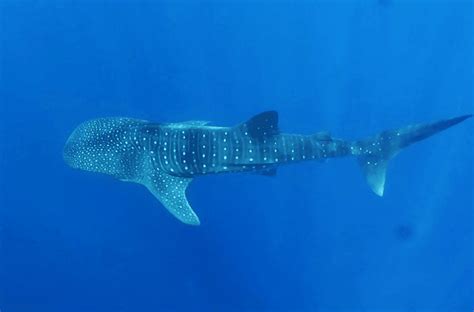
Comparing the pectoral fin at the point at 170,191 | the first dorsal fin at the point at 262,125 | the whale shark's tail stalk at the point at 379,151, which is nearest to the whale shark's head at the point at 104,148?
the pectoral fin at the point at 170,191

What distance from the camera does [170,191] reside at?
216 inches

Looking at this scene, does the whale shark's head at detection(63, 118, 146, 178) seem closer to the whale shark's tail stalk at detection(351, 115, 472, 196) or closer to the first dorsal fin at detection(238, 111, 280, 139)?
the first dorsal fin at detection(238, 111, 280, 139)

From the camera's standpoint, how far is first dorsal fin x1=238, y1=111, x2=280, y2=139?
17.3ft

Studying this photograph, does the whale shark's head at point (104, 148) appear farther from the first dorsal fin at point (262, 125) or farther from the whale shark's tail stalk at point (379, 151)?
the whale shark's tail stalk at point (379, 151)

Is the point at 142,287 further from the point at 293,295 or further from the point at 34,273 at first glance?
the point at 293,295

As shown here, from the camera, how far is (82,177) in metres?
8.51

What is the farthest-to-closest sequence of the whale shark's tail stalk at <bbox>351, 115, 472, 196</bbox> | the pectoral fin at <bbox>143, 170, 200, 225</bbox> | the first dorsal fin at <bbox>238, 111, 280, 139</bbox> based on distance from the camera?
1. the whale shark's tail stalk at <bbox>351, 115, 472, 196</bbox>
2. the pectoral fin at <bbox>143, 170, 200, 225</bbox>
3. the first dorsal fin at <bbox>238, 111, 280, 139</bbox>

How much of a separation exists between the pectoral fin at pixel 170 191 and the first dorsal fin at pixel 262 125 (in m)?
1.01

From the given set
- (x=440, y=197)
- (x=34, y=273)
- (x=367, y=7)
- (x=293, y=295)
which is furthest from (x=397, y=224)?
(x=34, y=273)

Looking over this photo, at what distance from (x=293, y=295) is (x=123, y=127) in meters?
4.82

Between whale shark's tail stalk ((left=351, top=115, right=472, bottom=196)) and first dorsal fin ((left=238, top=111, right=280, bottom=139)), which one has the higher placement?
whale shark's tail stalk ((left=351, top=115, right=472, bottom=196))

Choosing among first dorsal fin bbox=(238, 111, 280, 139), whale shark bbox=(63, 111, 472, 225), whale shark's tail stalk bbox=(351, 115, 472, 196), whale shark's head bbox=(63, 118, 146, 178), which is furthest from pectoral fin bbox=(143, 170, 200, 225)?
whale shark's tail stalk bbox=(351, 115, 472, 196)

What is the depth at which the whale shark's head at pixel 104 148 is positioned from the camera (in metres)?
5.47

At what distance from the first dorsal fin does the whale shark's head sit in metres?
1.33
